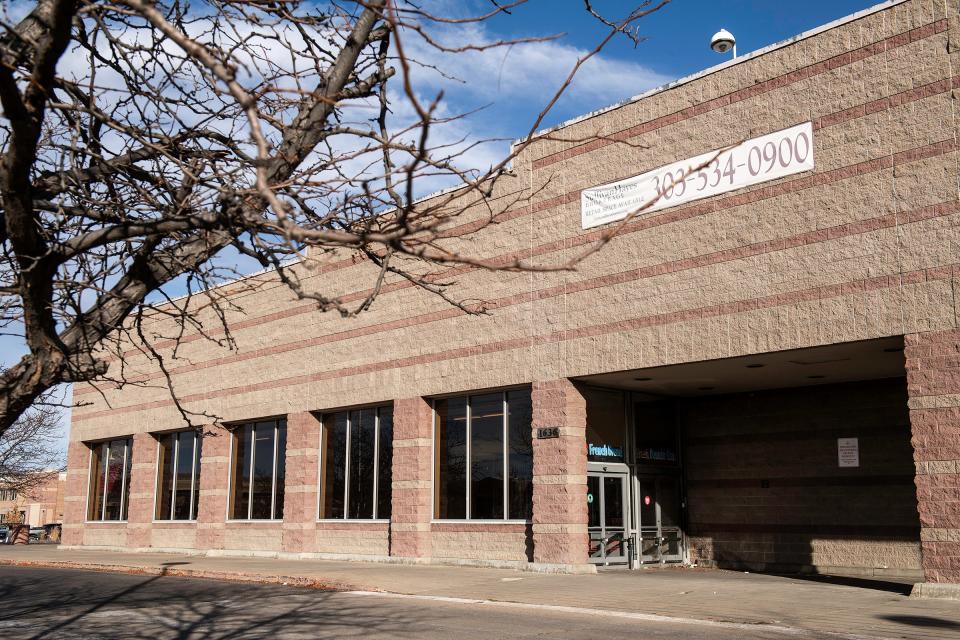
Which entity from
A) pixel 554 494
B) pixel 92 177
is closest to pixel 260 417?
pixel 554 494

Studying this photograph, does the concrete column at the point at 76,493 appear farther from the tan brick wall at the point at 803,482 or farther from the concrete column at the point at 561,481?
the tan brick wall at the point at 803,482

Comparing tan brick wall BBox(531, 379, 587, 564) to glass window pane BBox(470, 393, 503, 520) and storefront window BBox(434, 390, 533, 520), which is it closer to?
storefront window BBox(434, 390, 533, 520)

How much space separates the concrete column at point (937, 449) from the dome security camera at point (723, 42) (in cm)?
685

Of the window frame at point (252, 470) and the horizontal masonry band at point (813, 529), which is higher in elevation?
the window frame at point (252, 470)

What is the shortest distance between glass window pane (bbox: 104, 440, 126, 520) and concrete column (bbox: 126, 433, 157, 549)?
1753 millimetres

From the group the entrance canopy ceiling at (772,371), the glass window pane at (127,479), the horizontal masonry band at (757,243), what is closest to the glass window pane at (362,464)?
the horizontal masonry band at (757,243)

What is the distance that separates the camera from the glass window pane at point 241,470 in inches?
1049

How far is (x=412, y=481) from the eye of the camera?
21328mm

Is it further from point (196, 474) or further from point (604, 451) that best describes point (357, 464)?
point (196, 474)

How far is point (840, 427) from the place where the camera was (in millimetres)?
19562

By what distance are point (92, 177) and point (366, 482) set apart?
732 inches

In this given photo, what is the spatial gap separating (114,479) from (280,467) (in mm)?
10200

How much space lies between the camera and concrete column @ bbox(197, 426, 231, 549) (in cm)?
2692

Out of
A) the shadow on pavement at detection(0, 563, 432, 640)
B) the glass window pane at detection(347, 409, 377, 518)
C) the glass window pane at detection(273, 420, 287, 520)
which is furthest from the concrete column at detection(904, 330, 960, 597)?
the glass window pane at detection(273, 420, 287, 520)
